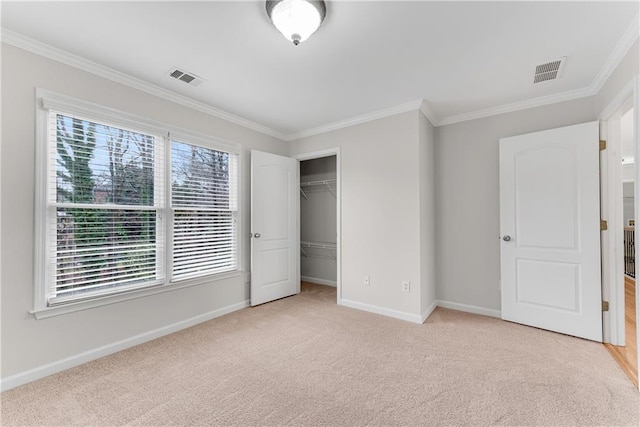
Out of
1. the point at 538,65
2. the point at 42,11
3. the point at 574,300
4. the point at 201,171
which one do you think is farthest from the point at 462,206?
the point at 42,11

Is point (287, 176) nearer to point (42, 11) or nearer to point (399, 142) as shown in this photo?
point (399, 142)

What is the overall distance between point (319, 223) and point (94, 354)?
356 cm

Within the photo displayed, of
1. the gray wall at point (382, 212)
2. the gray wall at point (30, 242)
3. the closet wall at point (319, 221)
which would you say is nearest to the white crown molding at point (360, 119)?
the gray wall at point (382, 212)

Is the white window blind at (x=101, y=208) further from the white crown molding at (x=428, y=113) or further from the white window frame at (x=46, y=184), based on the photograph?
the white crown molding at (x=428, y=113)

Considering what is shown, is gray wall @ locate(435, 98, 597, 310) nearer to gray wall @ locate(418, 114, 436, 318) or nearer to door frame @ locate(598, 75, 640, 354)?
gray wall @ locate(418, 114, 436, 318)

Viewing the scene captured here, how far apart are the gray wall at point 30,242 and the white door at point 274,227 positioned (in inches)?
52.8

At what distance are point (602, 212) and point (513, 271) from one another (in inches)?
37.7

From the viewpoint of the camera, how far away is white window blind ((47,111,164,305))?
2.21 metres

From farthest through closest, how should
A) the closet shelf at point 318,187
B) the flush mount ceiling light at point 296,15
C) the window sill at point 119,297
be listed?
the closet shelf at point 318,187
the window sill at point 119,297
the flush mount ceiling light at point 296,15

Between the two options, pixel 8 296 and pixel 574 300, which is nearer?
pixel 8 296

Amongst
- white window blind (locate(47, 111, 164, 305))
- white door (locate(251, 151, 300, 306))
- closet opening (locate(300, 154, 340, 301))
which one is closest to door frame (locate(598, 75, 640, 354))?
closet opening (locate(300, 154, 340, 301))

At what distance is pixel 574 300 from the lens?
108 inches

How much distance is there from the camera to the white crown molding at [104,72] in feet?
6.64

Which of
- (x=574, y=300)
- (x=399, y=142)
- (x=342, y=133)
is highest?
(x=342, y=133)
